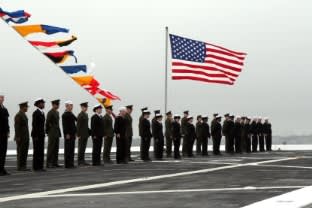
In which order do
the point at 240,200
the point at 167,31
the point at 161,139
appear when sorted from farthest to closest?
the point at 167,31
the point at 161,139
the point at 240,200

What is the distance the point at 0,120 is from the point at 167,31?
1828 centimetres

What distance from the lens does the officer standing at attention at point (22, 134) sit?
17.8m

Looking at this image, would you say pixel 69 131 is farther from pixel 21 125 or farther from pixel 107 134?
pixel 107 134

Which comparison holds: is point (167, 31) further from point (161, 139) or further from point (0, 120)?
point (0, 120)

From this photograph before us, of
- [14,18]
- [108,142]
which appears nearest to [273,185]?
[108,142]

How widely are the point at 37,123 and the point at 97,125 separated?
10.9 ft

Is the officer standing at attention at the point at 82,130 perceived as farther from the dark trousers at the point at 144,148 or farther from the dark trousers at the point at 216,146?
the dark trousers at the point at 216,146

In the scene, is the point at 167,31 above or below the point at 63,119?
above

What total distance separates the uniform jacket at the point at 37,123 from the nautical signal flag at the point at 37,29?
18.2ft

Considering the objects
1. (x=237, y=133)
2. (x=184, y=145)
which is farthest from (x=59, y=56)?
(x=237, y=133)

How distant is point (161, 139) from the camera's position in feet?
83.6

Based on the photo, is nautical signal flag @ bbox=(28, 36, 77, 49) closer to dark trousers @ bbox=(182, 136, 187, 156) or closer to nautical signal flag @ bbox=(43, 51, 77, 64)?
nautical signal flag @ bbox=(43, 51, 77, 64)

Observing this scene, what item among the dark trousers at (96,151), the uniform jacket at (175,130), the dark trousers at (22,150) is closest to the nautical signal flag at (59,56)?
the dark trousers at (96,151)

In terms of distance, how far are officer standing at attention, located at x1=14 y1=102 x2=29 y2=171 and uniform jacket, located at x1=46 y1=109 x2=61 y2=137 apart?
1.23m
